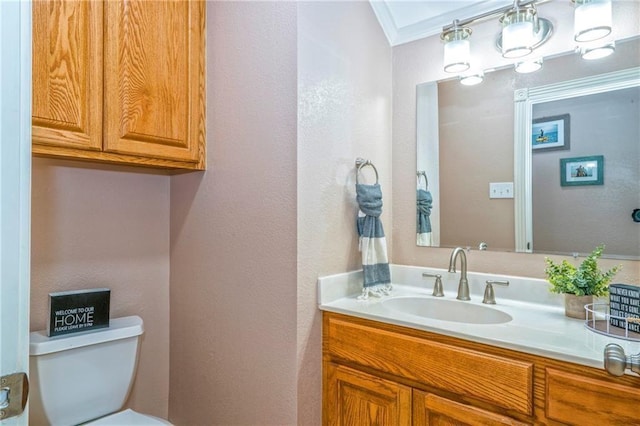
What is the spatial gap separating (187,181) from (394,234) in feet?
3.34

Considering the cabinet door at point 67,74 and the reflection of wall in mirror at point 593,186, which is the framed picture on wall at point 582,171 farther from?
the cabinet door at point 67,74

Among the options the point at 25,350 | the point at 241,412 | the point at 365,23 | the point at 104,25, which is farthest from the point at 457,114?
the point at 25,350

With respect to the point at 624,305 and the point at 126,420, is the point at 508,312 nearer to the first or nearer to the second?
the point at 624,305

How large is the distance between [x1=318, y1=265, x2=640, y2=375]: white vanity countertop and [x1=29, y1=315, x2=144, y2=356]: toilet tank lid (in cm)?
78

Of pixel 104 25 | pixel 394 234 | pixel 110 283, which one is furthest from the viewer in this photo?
pixel 394 234

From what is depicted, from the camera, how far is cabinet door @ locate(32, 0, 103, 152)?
1154 mm

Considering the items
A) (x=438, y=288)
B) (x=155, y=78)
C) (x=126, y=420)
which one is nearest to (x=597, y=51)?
(x=438, y=288)

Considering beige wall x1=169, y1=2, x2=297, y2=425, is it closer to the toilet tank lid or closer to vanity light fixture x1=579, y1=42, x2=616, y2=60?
the toilet tank lid

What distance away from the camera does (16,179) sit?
2.37 feet

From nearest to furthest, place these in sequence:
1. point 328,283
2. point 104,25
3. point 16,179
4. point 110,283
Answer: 1. point 16,179
2. point 104,25
3. point 328,283
4. point 110,283

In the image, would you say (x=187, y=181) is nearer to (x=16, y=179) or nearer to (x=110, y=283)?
(x=110, y=283)

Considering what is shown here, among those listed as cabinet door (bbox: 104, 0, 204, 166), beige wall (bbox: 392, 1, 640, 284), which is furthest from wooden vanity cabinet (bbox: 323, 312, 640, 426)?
cabinet door (bbox: 104, 0, 204, 166)

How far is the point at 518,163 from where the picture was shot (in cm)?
149

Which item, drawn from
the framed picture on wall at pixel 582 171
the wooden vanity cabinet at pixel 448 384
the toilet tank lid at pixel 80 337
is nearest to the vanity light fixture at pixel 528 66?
the framed picture on wall at pixel 582 171
